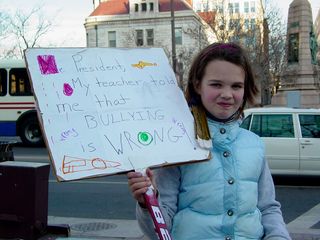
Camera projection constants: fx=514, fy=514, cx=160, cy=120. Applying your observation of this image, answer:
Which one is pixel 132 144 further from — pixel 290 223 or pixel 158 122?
pixel 290 223

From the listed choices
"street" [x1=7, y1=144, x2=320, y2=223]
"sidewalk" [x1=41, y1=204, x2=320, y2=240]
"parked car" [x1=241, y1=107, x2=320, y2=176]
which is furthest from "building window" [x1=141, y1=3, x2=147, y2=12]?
"sidewalk" [x1=41, y1=204, x2=320, y2=240]

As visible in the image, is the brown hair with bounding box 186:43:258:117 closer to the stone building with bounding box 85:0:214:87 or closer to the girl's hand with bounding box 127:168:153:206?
Result: the girl's hand with bounding box 127:168:153:206

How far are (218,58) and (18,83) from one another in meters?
16.2

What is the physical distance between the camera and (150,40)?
70.2m

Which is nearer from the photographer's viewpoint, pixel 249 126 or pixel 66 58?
pixel 66 58

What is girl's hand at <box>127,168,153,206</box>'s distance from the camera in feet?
6.36

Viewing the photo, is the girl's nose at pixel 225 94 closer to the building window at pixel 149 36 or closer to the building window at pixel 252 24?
the building window at pixel 252 24

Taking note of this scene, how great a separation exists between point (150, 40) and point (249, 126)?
61023mm

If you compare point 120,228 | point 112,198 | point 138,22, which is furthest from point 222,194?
point 138,22

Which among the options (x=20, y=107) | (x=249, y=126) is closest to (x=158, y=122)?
(x=249, y=126)

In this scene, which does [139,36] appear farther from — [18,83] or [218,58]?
[218,58]

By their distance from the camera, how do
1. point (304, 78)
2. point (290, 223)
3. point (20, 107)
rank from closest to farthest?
point (290, 223)
point (20, 107)
point (304, 78)

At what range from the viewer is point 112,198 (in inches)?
353

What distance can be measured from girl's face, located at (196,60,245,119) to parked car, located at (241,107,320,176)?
8.07 m
